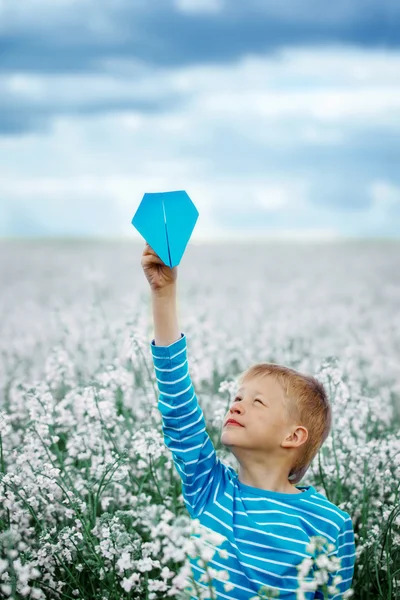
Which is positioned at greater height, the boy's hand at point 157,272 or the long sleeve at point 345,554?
the boy's hand at point 157,272

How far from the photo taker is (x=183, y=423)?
10.9 ft

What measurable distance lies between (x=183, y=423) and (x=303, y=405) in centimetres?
51

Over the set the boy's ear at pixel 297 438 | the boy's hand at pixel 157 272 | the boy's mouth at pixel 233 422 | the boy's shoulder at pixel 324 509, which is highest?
the boy's hand at pixel 157 272

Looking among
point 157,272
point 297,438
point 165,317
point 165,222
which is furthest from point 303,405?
point 165,222

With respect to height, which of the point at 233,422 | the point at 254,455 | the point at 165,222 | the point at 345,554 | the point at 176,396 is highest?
the point at 165,222

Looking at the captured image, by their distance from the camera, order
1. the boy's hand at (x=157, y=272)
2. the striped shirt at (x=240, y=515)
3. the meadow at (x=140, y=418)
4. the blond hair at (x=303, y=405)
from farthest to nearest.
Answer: the meadow at (x=140, y=418), the blond hair at (x=303, y=405), the boy's hand at (x=157, y=272), the striped shirt at (x=240, y=515)

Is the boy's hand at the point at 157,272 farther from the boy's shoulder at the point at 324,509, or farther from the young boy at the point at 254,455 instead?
the boy's shoulder at the point at 324,509

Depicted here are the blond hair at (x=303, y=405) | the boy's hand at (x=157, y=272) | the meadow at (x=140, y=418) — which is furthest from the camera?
the meadow at (x=140, y=418)

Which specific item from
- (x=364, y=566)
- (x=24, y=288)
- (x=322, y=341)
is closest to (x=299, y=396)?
(x=364, y=566)

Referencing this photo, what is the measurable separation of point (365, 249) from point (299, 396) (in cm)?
2806

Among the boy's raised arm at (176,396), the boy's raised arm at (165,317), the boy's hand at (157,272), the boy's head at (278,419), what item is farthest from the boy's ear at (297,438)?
the boy's hand at (157,272)

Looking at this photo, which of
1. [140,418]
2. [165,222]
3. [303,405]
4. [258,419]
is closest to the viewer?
[165,222]

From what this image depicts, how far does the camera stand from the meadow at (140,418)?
350cm

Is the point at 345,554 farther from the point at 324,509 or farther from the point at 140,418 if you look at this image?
the point at 140,418
